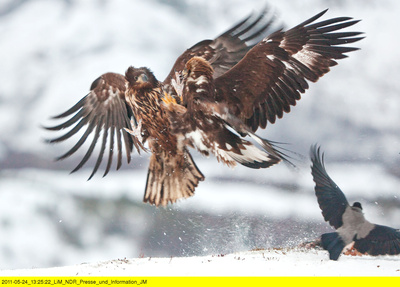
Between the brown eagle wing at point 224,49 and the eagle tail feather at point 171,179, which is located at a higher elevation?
the brown eagle wing at point 224,49

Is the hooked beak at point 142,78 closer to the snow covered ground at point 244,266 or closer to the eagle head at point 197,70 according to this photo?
the eagle head at point 197,70

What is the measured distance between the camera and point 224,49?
3.53 meters

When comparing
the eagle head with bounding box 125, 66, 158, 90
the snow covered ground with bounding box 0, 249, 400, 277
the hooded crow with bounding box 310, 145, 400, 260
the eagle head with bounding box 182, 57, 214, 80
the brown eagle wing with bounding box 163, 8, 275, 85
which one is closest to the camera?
the eagle head with bounding box 182, 57, 214, 80

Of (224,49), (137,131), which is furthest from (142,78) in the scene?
(224,49)

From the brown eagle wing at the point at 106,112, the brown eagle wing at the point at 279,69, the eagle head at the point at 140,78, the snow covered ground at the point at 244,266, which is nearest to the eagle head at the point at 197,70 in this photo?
the brown eagle wing at the point at 279,69

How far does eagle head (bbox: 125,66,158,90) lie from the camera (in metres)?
3.17

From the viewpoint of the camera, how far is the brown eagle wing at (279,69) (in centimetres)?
306

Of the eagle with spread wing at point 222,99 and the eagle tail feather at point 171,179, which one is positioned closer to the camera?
the eagle with spread wing at point 222,99

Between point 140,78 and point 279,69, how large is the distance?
97 cm

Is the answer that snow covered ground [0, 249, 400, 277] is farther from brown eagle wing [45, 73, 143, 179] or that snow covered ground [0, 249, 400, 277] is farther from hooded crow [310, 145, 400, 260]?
brown eagle wing [45, 73, 143, 179]

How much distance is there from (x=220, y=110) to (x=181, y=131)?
1.00 ft

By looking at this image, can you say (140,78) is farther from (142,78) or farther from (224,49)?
(224,49)
